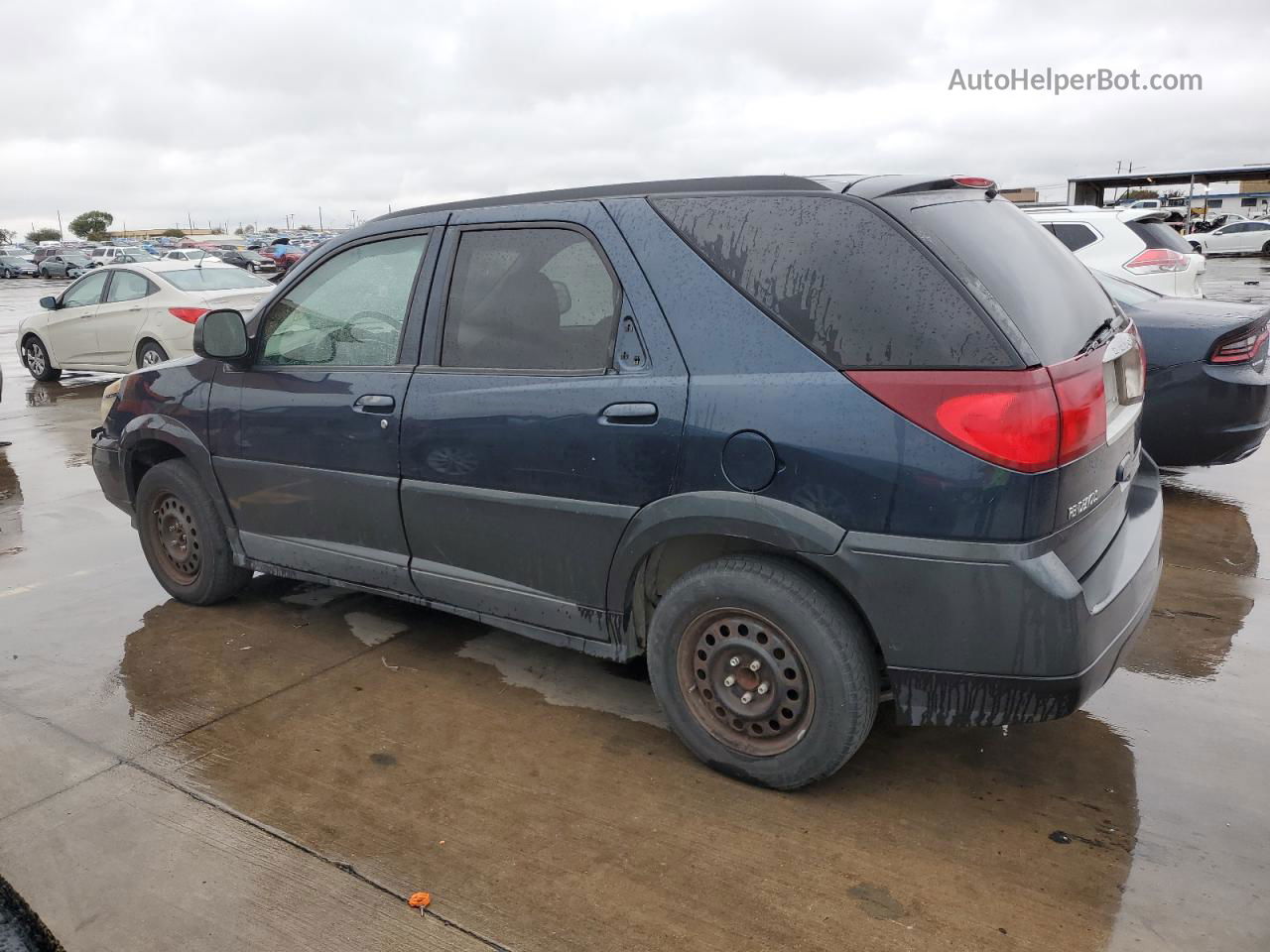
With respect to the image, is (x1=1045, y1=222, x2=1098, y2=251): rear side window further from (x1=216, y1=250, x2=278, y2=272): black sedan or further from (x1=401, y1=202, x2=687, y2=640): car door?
(x1=216, y1=250, x2=278, y2=272): black sedan

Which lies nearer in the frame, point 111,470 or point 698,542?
point 698,542

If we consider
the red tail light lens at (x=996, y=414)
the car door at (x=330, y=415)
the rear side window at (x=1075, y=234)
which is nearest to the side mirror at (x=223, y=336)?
the car door at (x=330, y=415)

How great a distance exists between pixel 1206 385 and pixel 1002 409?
3806 millimetres

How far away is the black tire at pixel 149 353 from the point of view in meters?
11.5

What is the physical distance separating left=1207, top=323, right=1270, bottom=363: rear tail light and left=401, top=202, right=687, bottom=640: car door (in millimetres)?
4017

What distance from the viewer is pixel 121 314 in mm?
11938

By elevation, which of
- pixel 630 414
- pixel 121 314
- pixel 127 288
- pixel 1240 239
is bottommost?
pixel 1240 239

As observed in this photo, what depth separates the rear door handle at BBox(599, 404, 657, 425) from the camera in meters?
3.01

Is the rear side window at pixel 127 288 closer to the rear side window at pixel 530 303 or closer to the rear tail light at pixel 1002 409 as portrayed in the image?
the rear side window at pixel 530 303


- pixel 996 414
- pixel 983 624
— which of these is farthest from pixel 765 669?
pixel 996 414

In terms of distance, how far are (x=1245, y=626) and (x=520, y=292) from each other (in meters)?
3.26

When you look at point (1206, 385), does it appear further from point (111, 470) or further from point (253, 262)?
point (253, 262)

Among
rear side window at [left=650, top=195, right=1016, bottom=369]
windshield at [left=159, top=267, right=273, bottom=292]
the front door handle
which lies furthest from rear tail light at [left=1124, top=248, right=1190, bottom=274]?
windshield at [left=159, top=267, right=273, bottom=292]

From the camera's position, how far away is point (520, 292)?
3.44 m
